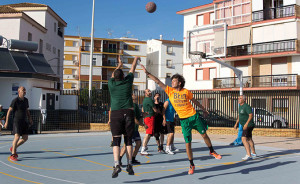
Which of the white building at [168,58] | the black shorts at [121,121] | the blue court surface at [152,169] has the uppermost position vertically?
the white building at [168,58]

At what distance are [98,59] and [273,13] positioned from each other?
35.7 metres

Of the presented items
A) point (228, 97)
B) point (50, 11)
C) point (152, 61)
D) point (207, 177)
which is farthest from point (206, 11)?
point (207, 177)

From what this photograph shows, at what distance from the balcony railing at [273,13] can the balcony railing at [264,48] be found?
101 inches

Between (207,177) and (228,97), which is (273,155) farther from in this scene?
(228,97)

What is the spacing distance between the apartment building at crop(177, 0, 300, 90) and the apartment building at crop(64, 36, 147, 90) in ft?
94.0

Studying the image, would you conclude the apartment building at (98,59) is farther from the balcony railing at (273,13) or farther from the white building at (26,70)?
the balcony railing at (273,13)

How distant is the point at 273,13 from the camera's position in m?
32.1

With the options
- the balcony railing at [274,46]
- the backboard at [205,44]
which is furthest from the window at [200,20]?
the backboard at [205,44]

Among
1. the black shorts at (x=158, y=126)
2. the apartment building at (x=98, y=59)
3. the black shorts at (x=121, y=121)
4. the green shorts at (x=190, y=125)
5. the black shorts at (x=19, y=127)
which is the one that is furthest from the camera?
the apartment building at (x=98, y=59)

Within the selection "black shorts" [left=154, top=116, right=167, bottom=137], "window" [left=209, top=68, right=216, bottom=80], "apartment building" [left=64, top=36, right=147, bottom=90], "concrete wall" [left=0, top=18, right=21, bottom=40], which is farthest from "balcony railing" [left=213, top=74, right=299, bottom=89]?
"apartment building" [left=64, top=36, right=147, bottom=90]

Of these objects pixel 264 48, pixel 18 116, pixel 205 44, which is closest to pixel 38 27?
pixel 205 44

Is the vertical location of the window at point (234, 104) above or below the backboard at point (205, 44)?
below

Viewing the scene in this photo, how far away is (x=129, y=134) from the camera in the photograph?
20.5ft

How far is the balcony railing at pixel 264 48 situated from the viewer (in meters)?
30.5
